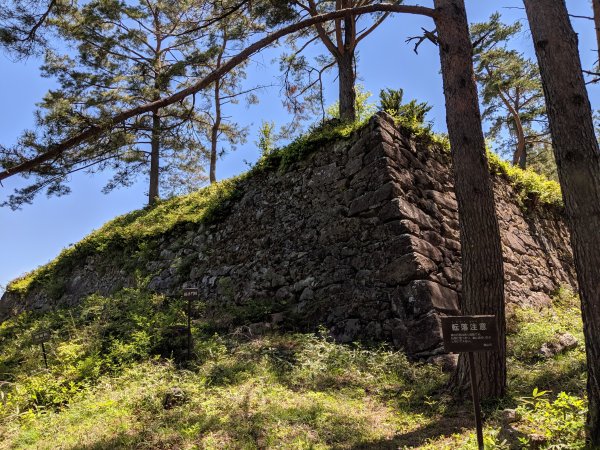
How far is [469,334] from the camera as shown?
3.63 metres

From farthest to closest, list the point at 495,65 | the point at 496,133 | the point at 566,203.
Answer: the point at 496,133 < the point at 495,65 < the point at 566,203

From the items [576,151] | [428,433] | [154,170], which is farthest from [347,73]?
[154,170]

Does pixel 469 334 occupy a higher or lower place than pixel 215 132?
lower

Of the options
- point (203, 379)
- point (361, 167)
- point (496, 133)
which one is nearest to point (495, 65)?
point (496, 133)

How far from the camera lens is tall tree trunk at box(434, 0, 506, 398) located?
4629 mm

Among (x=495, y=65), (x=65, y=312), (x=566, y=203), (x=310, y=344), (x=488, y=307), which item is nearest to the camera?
(x=566, y=203)

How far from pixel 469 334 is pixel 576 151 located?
1.69 m

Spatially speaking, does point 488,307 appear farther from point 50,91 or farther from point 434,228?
point 50,91

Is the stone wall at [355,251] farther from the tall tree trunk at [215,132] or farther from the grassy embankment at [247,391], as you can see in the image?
the tall tree trunk at [215,132]

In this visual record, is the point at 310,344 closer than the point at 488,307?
No

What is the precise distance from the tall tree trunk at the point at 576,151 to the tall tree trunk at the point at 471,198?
4.20 ft

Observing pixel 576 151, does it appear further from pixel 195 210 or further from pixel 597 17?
pixel 195 210

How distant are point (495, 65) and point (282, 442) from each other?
1663 cm

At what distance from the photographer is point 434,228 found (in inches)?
276
